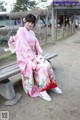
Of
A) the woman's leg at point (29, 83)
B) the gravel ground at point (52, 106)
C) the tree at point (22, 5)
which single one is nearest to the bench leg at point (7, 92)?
the gravel ground at point (52, 106)

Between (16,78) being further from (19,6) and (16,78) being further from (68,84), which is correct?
(19,6)

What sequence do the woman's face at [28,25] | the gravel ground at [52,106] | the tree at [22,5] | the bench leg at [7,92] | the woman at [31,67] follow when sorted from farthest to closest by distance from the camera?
the tree at [22,5], the woman's face at [28,25], the woman at [31,67], the bench leg at [7,92], the gravel ground at [52,106]

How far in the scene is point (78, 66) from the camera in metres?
7.22

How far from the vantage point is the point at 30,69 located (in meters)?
4.68

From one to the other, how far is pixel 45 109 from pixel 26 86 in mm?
751

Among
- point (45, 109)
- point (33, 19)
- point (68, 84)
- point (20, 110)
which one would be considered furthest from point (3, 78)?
point (68, 84)

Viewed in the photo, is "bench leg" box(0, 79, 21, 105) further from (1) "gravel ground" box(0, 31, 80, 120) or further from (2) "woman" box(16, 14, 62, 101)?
(2) "woman" box(16, 14, 62, 101)

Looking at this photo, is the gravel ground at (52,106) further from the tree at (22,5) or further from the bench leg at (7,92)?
the tree at (22,5)

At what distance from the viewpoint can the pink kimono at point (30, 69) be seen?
4.63 meters

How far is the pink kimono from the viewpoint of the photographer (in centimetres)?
463

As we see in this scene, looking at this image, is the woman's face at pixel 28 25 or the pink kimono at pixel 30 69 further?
the woman's face at pixel 28 25

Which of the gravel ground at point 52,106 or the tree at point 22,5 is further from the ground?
the tree at point 22,5

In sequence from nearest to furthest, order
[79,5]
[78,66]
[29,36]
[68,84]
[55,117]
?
[55,117], [29,36], [68,84], [78,66], [79,5]

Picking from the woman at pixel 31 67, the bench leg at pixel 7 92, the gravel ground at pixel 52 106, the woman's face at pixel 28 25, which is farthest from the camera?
the woman's face at pixel 28 25
